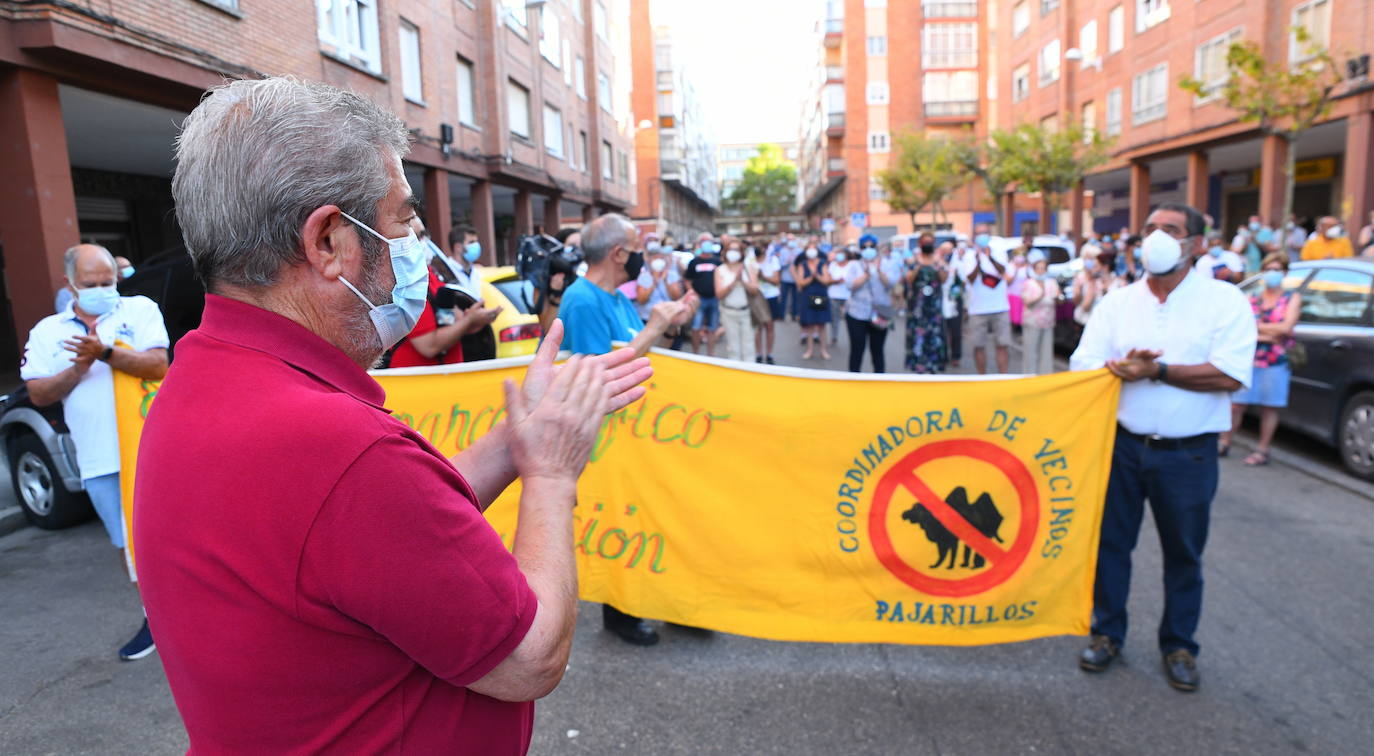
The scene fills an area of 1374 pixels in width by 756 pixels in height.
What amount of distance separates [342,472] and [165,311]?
16.9 feet

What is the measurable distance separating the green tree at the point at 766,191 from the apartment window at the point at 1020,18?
7590cm

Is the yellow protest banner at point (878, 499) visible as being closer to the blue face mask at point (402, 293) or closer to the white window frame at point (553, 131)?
the blue face mask at point (402, 293)

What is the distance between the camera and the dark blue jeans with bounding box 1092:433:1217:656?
379 centimetres

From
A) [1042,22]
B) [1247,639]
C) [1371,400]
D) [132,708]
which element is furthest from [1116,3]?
[132,708]

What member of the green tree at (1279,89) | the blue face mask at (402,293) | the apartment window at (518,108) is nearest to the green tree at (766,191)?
the apartment window at (518,108)

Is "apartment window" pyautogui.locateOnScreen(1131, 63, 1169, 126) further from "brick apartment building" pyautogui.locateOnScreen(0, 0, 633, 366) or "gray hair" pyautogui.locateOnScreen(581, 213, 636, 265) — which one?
"gray hair" pyautogui.locateOnScreen(581, 213, 636, 265)

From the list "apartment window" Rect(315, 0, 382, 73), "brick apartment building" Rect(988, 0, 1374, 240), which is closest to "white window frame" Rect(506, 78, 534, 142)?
"apartment window" Rect(315, 0, 382, 73)

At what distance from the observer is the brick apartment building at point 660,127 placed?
60.9 m

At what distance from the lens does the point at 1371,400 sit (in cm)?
710

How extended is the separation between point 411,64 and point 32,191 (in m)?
10.9

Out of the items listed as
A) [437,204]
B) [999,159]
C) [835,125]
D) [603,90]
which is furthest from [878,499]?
[835,125]

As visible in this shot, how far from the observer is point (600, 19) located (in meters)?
39.4

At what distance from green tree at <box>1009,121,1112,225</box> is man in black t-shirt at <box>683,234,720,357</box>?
22561 mm

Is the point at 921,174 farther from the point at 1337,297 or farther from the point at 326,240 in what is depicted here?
the point at 326,240
